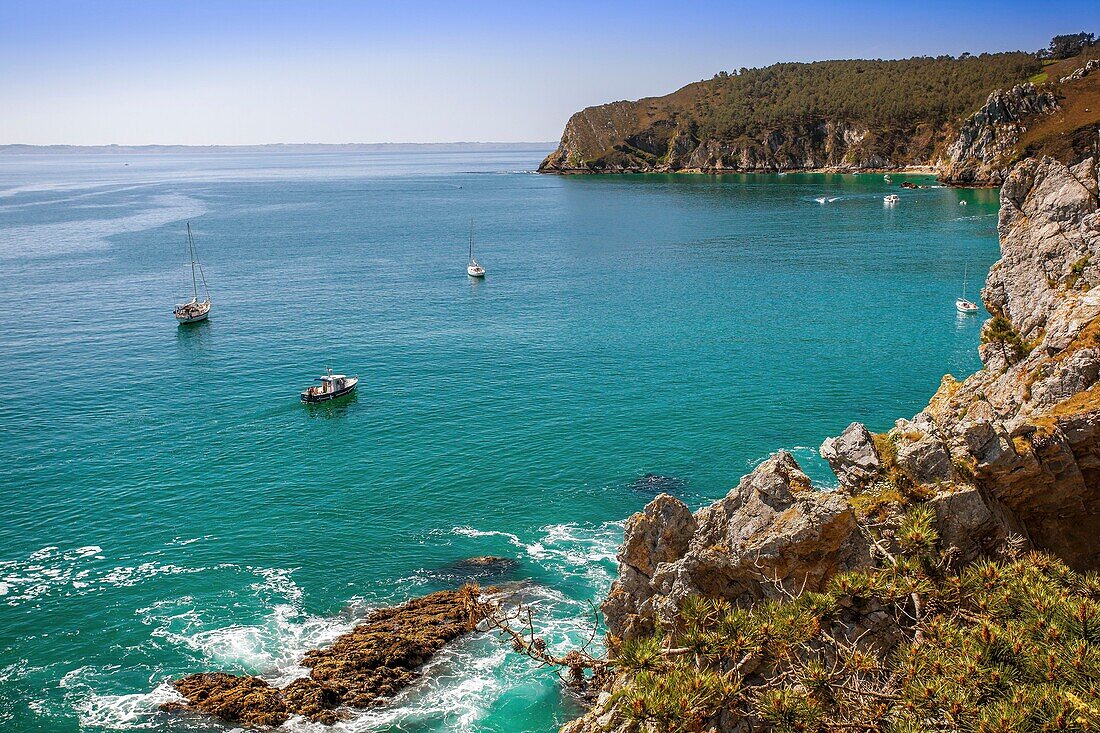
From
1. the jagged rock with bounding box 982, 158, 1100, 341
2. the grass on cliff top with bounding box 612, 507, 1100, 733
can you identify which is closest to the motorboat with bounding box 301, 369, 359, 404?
the jagged rock with bounding box 982, 158, 1100, 341

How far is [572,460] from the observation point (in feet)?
201

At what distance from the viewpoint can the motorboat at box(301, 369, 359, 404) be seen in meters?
74.2

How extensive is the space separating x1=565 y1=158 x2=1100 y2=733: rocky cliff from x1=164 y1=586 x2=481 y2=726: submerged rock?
35.2 ft

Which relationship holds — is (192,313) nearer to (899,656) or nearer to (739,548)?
(739,548)

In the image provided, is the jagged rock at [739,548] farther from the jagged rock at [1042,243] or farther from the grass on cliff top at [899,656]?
the jagged rock at [1042,243]

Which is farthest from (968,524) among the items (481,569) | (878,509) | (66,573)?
(66,573)

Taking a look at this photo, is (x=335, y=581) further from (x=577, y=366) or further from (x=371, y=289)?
(x=371, y=289)

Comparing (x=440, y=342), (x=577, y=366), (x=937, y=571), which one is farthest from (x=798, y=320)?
(x=937, y=571)

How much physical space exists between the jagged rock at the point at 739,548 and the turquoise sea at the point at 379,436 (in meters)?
9.88

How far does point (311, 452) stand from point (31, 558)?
66.9 ft

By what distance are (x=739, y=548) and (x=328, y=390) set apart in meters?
55.4

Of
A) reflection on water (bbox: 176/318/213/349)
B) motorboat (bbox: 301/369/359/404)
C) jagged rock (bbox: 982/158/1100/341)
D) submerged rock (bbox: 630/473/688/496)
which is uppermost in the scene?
jagged rock (bbox: 982/158/1100/341)

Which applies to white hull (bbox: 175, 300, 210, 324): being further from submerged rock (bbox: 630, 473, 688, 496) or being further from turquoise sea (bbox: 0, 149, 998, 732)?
submerged rock (bbox: 630, 473, 688, 496)

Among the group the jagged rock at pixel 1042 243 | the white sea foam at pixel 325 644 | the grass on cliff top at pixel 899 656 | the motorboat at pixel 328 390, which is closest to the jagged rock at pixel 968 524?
the grass on cliff top at pixel 899 656
